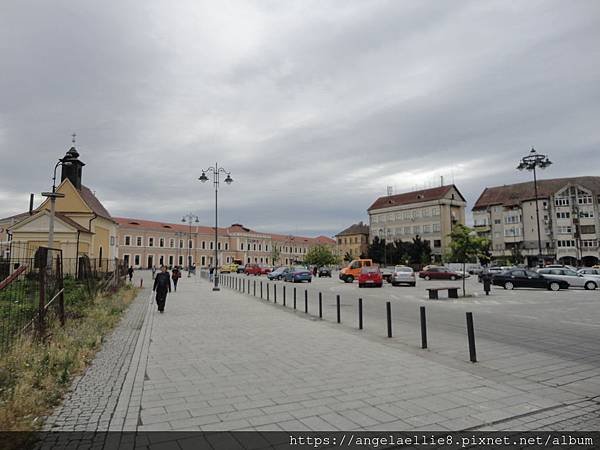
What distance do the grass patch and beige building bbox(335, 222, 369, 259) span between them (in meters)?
113

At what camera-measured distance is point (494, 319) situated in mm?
12945

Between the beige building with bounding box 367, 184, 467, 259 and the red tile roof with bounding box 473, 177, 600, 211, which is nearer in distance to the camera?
the red tile roof with bounding box 473, 177, 600, 211

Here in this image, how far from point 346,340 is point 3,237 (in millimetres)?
76700

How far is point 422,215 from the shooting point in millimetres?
92750

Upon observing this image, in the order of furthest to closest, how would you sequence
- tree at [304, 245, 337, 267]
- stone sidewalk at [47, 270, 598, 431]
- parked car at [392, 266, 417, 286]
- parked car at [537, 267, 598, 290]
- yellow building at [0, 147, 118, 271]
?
1. tree at [304, 245, 337, 267]
2. yellow building at [0, 147, 118, 271]
3. parked car at [392, 266, 417, 286]
4. parked car at [537, 267, 598, 290]
5. stone sidewalk at [47, 270, 598, 431]

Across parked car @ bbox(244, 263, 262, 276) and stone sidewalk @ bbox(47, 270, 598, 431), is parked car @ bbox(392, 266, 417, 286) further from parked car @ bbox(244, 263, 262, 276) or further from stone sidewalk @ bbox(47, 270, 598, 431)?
parked car @ bbox(244, 263, 262, 276)

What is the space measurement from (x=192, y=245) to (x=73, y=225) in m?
69.3

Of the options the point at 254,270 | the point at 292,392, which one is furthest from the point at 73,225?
the point at 292,392

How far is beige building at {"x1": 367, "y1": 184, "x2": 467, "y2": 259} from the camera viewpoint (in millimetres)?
88750

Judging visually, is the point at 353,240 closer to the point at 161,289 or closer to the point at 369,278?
the point at 369,278

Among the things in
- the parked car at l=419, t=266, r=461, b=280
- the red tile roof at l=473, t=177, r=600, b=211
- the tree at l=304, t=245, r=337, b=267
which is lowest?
the parked car at l=419, t=266, r=461, b=280

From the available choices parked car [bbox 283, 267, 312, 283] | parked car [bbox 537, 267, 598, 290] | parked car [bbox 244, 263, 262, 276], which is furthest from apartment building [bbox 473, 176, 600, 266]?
parked car [bbox 283, 267, 312, 283]

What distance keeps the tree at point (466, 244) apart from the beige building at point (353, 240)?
98.9m

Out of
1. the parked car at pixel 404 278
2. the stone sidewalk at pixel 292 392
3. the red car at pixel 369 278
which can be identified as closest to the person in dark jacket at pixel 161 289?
the stone sidewalk at pixel 292 392
